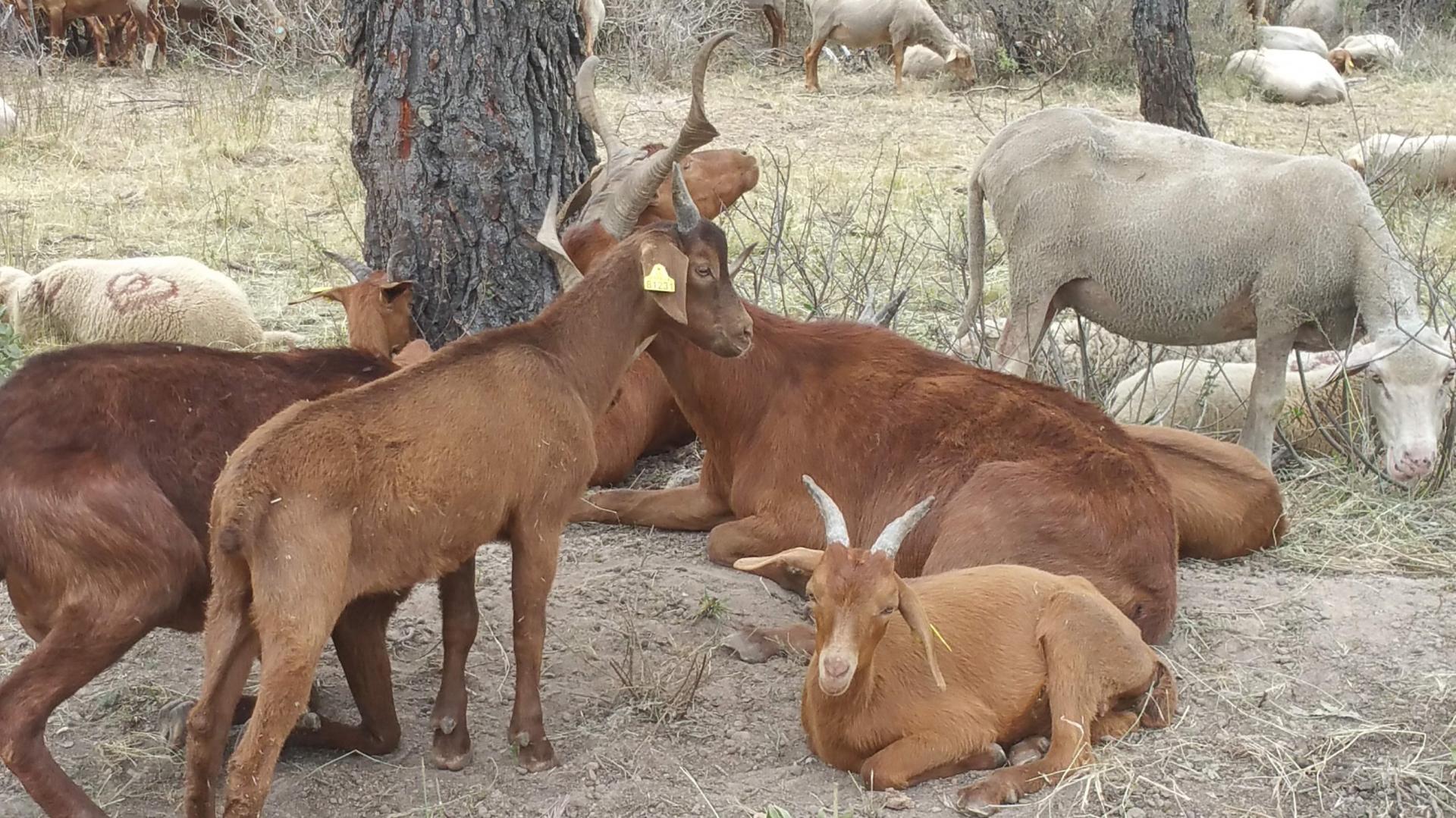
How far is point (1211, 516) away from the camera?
5.90m

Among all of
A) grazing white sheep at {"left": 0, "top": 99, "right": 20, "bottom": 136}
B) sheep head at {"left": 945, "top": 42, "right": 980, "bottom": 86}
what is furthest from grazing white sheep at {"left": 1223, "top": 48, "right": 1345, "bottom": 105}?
grazing white sheep at {"left": 0, "top": 99, "right": 20, "bottom": 136}

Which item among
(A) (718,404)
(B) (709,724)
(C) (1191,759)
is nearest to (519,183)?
(A) (718,404)

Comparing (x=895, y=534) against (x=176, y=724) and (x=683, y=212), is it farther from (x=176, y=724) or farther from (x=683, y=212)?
(x=176, y=724)

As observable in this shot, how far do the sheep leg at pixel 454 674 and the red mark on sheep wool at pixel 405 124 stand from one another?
2.58 m

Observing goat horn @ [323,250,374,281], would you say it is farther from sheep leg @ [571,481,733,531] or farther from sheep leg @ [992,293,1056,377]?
sheep leg @ [992,293,1056,377]

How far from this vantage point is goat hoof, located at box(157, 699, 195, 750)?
4.54m

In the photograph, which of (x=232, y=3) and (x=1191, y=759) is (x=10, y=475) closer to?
(x=1191, y=759)

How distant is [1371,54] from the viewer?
2166 cm

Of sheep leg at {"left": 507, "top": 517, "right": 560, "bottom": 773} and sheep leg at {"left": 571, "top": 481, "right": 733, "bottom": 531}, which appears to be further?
sheep leg at {"left": 571, "top": 481, "right": 733, "bottom": 531}

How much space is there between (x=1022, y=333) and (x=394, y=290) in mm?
2987

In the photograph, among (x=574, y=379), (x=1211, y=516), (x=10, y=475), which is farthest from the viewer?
(x=1211, y=516)

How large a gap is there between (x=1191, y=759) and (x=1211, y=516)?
5.31 feet

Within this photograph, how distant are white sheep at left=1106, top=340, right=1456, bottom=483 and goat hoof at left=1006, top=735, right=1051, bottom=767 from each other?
8.58 ft

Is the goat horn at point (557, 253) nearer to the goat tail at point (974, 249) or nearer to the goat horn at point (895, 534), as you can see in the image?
the goat horn at point (895, 534)
